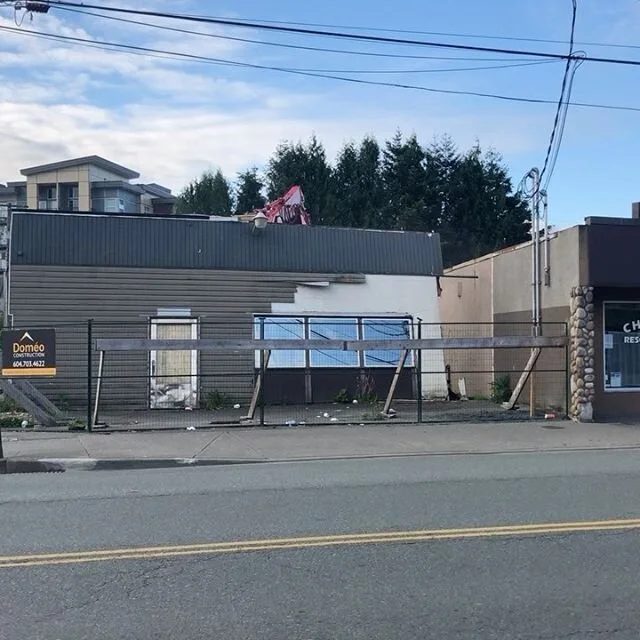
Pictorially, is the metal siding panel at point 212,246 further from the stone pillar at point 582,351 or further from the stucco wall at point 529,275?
the stone pillar at point 582,351

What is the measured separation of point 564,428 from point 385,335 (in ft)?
20.0

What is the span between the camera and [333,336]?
65.4 feet

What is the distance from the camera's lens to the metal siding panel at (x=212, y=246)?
61.3ft

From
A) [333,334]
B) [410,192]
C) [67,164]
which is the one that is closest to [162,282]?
[333,334]

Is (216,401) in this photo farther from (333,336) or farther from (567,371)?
(567,371)

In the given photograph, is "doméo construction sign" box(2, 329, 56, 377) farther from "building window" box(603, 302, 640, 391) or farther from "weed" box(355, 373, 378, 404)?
"building window" box(603, 302, 640, 391)

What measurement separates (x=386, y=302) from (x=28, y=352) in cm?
945

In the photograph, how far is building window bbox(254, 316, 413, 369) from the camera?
19500 millimetres

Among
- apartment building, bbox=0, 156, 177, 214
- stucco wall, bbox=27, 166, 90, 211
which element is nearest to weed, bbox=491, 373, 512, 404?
apartment building, bbox=0, 156, 177, 214

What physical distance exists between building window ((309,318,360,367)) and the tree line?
21.0 m

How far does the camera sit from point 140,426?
14906mm

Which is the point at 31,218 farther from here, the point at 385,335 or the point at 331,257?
the point at 385,335

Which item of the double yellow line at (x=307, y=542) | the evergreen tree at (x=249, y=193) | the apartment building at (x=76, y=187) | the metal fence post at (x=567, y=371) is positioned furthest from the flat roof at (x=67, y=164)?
the double yellow line at (x=307, y=542)

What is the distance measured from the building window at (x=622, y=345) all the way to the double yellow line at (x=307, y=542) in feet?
34.0
